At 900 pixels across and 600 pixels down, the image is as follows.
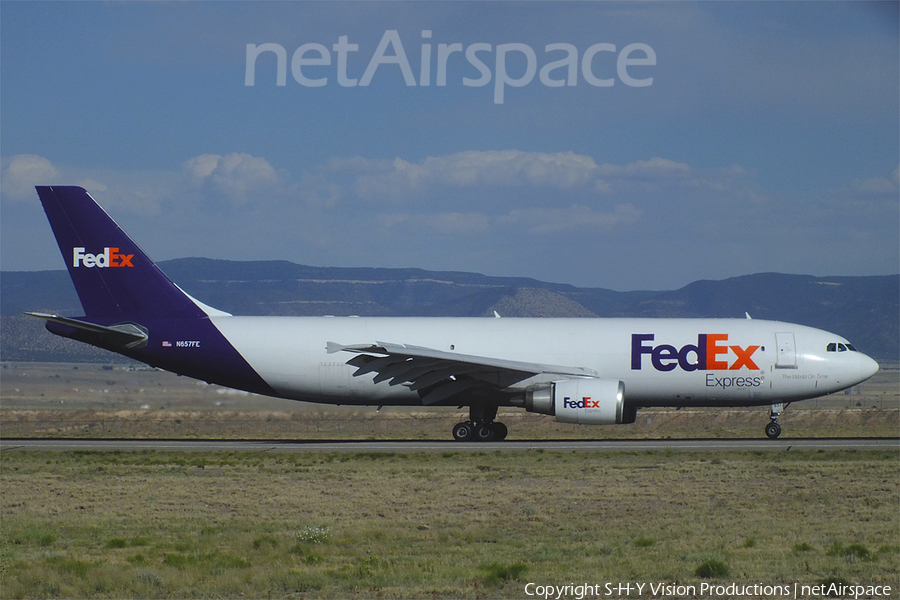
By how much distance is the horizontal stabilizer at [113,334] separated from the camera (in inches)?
1283

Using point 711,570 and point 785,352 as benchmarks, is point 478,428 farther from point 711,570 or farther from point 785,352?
point 711,570

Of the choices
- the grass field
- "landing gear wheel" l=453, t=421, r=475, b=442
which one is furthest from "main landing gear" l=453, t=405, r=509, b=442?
the grass field

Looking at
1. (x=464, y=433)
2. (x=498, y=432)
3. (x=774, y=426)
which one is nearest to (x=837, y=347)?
(x=774, y=426)

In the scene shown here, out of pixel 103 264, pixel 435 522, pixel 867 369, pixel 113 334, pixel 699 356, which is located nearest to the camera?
pixel 435 522

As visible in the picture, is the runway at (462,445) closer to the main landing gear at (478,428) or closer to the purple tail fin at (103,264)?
the main landing gear at (478,428)

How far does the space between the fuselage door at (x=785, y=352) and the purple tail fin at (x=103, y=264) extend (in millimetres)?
18805

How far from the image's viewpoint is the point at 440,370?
31391 millimetres

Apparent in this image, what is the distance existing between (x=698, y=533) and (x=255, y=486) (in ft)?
34.9

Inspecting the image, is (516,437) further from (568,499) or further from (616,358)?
(568,499)

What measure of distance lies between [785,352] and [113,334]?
21.5 m

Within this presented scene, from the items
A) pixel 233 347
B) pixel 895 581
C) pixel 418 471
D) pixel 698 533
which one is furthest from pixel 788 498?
pixel 233 347

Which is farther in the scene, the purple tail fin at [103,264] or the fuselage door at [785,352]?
the purple tail fin at [103,264]

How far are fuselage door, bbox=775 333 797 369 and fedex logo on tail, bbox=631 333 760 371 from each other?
0.73 m

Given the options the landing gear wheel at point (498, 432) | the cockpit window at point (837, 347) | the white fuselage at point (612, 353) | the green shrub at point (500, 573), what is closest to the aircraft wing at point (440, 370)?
the white fuselage at point (612, 353)
